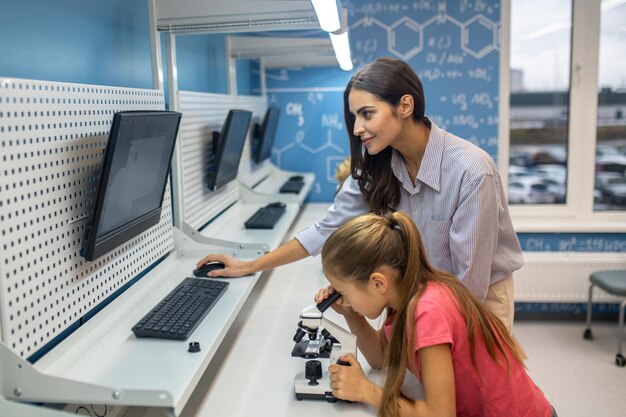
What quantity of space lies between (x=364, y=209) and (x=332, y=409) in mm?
676

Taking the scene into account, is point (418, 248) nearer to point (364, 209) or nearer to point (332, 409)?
point (332, 409)

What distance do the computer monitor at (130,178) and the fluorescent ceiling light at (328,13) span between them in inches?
18.4

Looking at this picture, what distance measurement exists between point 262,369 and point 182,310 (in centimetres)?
25

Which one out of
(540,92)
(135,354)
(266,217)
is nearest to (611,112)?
(540,92)

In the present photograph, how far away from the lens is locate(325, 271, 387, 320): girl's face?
1239 mm

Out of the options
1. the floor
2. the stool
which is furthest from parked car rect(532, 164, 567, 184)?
the floor

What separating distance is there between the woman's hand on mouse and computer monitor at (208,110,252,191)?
0.65 m

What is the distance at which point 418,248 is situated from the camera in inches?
48.9

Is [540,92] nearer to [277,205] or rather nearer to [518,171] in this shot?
[518,171]

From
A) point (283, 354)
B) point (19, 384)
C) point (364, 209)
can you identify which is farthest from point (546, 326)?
point (19, 384)

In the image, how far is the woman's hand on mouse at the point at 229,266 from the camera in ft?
5.98

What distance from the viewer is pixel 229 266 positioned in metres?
1.86

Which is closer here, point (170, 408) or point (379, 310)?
point (170, 408)

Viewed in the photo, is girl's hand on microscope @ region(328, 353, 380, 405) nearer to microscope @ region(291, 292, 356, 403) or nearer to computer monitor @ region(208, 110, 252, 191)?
microscope @ region(291, 292, 356, 403)
